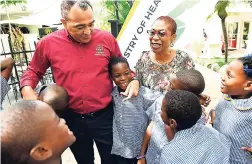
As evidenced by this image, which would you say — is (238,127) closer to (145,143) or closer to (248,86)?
(248,86)

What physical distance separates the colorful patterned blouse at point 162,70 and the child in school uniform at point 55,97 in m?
0.76

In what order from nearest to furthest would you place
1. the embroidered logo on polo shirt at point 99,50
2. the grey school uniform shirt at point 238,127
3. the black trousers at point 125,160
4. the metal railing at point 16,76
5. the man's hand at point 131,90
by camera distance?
the grey school uniform shirt at point 238,127 < the man's hand at point 131,90 < the embroidered logo on polo shirt at point 99,50 < the black trousers at point 125,160 < the metal railing at point 16,76

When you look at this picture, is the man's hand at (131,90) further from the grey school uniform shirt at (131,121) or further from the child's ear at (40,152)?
the child's ear at (40,152)

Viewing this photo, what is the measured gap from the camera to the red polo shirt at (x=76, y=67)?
7.13 feet

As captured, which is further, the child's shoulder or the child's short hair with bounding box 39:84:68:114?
the child's short hair with bounding box 39:84:68:114

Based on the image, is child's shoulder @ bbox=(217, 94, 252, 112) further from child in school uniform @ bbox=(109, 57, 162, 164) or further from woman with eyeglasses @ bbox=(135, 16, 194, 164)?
child in school uniform @ bbox=(109, 57, 162, 164)

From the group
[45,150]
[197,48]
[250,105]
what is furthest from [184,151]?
[197,48]

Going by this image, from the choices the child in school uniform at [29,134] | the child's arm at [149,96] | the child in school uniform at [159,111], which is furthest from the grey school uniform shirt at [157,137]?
the child in school uniform at [29,134]

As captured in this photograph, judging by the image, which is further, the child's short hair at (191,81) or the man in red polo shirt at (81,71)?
the man in red polo shirt at (81,71)

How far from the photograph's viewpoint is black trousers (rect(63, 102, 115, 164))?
89.7 inches

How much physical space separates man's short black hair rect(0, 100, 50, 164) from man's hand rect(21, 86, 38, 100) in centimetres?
81

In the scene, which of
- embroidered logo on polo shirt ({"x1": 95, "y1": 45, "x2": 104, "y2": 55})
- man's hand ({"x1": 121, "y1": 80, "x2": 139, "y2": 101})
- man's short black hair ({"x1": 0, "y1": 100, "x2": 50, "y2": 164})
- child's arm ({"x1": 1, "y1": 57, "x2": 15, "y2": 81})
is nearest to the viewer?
man's short black hair ({"x1": 0, "y1": 100, "x2": 50, "y2": 164})

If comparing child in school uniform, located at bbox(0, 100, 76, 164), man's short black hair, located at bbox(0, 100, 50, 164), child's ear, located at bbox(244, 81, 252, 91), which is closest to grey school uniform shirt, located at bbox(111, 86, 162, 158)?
child's ear, located at bbox(244, 81, 252, 91)

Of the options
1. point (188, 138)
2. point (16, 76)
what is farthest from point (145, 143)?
point (16, 76)
